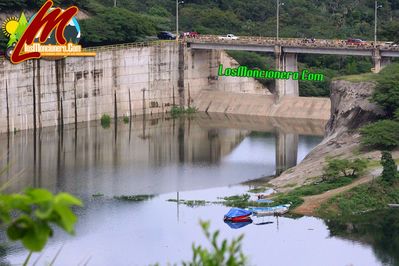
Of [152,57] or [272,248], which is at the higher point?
Result: [152,57]

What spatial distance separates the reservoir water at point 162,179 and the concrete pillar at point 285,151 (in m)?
0.09

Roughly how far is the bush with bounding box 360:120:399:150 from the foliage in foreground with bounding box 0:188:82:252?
222ft

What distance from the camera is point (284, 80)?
374ft

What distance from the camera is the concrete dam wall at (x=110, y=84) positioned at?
326ft

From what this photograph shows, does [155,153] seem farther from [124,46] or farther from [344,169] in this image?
[344,169]

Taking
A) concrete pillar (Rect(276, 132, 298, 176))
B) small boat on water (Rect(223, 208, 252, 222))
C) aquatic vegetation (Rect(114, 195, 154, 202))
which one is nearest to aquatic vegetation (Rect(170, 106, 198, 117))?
concrete pillar (Rect(276, 132, 298, 176))

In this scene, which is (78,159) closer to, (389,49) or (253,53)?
(389,49)

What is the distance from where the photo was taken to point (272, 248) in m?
54.4

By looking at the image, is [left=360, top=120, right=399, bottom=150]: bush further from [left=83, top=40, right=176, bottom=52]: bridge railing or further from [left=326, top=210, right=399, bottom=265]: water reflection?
[left=83, top=40, right=176, bottom=52]: bridge railing

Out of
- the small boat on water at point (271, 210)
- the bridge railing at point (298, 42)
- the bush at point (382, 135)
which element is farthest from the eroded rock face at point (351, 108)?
the small boat on water at point (271, 210)

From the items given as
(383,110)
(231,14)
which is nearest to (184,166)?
(383,110)

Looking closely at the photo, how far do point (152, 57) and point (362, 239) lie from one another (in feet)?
198

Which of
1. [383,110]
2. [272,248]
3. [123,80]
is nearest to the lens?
[272,248]

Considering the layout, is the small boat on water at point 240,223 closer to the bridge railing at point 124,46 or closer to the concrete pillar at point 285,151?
the concrete pillar at point 285,151
